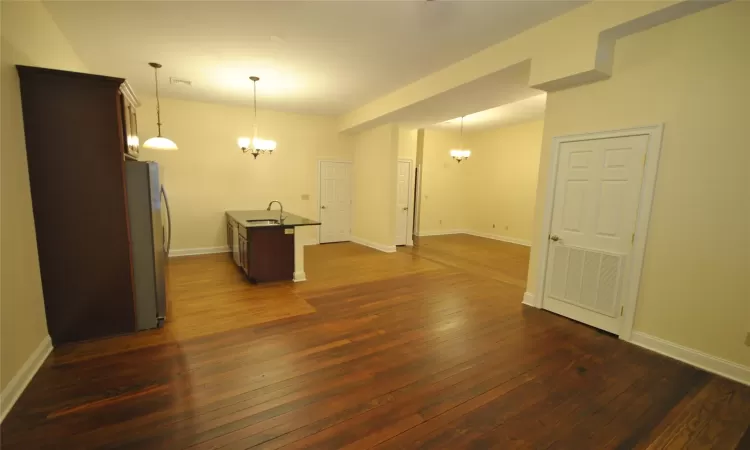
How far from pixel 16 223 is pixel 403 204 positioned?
6172 millimetres

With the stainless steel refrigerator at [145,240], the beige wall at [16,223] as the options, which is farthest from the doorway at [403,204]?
the beige wall at [16,223]

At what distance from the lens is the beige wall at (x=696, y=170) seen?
234 centimetres

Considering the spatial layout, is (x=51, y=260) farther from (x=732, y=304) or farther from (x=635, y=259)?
(x=732, y=304)

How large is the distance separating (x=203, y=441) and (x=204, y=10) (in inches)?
132

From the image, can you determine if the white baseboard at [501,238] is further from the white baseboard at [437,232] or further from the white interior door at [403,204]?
the white interior door at [403,204]

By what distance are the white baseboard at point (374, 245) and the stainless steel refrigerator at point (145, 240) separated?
425 centimetres

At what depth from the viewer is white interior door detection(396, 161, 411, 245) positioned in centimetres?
739

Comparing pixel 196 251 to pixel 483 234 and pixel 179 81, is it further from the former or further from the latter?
pixel 483 234

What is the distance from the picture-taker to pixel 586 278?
129 inches

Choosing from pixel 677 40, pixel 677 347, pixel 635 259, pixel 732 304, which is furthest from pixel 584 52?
pixel 677 347

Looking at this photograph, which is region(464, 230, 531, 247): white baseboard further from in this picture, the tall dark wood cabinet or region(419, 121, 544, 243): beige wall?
the tall dark wood cabinet

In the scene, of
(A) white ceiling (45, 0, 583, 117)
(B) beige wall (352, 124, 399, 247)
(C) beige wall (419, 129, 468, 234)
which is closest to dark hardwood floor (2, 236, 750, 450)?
(A) white ceiling (45, 0, 583, 117)

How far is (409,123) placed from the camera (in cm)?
634

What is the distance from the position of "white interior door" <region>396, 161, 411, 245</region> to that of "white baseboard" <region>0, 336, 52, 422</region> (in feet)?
19.4
